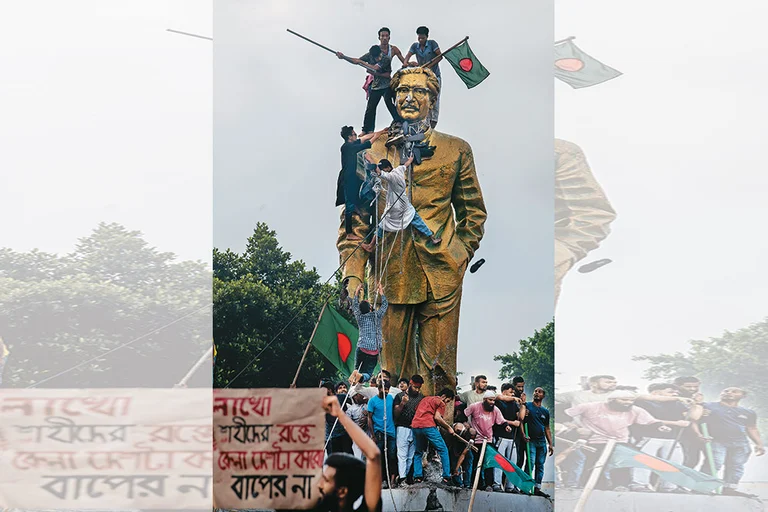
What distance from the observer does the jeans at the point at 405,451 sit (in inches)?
465

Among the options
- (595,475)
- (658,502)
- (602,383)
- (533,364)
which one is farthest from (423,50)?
(658,502)

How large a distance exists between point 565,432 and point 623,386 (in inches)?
39.3

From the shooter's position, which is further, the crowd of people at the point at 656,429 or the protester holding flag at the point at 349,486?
the crowd of people at the point at 656,429

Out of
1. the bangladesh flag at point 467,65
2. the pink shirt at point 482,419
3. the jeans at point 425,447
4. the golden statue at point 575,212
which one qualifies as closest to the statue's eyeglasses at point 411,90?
the bangladesh flag at point 467,65

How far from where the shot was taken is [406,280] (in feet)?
40.9

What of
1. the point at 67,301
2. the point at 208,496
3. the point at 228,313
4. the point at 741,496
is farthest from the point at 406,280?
the point at 67,301

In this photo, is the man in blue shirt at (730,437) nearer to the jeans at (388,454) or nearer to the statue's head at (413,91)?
the jeans at (388,454)

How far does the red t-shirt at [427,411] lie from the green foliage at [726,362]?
3002 mm

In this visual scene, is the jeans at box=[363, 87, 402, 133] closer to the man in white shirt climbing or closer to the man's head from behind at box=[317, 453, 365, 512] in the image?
the man in white shirt climbing

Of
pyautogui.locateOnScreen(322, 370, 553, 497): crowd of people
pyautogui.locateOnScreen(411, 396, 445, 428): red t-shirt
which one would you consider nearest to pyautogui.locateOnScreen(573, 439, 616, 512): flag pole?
pyautogui.locateOnScreen(322, 370, 553, 497): crowd of people

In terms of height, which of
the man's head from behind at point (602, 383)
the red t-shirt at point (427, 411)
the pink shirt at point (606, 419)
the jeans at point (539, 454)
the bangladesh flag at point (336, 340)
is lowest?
the jeans at point (539, 454)

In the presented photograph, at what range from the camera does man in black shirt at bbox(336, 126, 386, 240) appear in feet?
41.5

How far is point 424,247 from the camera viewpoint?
12430 millimetres

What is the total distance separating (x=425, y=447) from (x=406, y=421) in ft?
1.12
